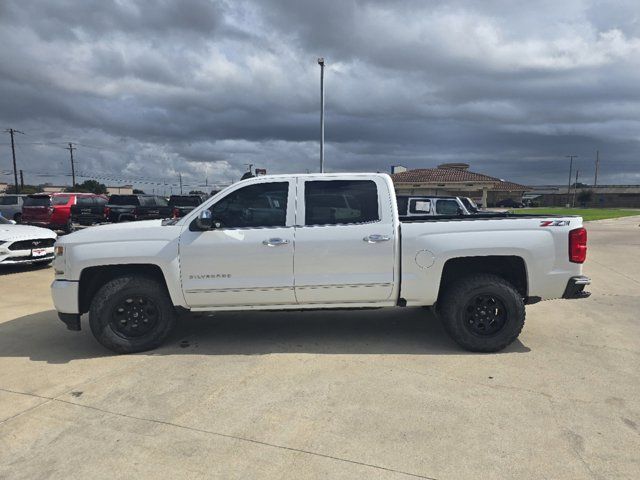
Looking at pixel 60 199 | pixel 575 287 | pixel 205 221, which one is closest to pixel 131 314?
pixel 205 221

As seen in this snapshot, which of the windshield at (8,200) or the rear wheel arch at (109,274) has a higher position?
the windshield at (8,200)

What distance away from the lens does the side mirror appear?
14.3 ft

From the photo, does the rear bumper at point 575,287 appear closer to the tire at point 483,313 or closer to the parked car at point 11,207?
the tire at point 483,313

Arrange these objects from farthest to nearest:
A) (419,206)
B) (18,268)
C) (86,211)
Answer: (86,211) < (419,206) < (18,268)

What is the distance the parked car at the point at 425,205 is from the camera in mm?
11695

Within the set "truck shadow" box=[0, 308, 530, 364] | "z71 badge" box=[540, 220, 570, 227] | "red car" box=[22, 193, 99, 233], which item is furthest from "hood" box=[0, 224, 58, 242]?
"z71 badge" box=[540, 220, 570, 227]

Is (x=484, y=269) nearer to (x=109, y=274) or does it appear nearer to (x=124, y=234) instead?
(x=124, y=234)

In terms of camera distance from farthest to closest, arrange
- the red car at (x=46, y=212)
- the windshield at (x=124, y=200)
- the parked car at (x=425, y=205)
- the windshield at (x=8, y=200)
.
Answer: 1. the windshield at (x=8, y=200)
2. the windshield at (x=124, y=200)
3. the red car at (x=46, y=212)
4. the parked car at (x=425, y=205)

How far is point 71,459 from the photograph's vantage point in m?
2.84

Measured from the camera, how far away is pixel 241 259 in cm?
443

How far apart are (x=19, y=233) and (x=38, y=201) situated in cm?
887

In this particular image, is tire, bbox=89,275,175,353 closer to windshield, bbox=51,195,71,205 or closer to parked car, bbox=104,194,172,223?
parked car, bbox=104,194,172,223

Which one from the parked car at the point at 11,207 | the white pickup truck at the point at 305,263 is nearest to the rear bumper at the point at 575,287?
the white pickup truck at the point at 305,263

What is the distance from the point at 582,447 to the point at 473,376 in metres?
1.14
